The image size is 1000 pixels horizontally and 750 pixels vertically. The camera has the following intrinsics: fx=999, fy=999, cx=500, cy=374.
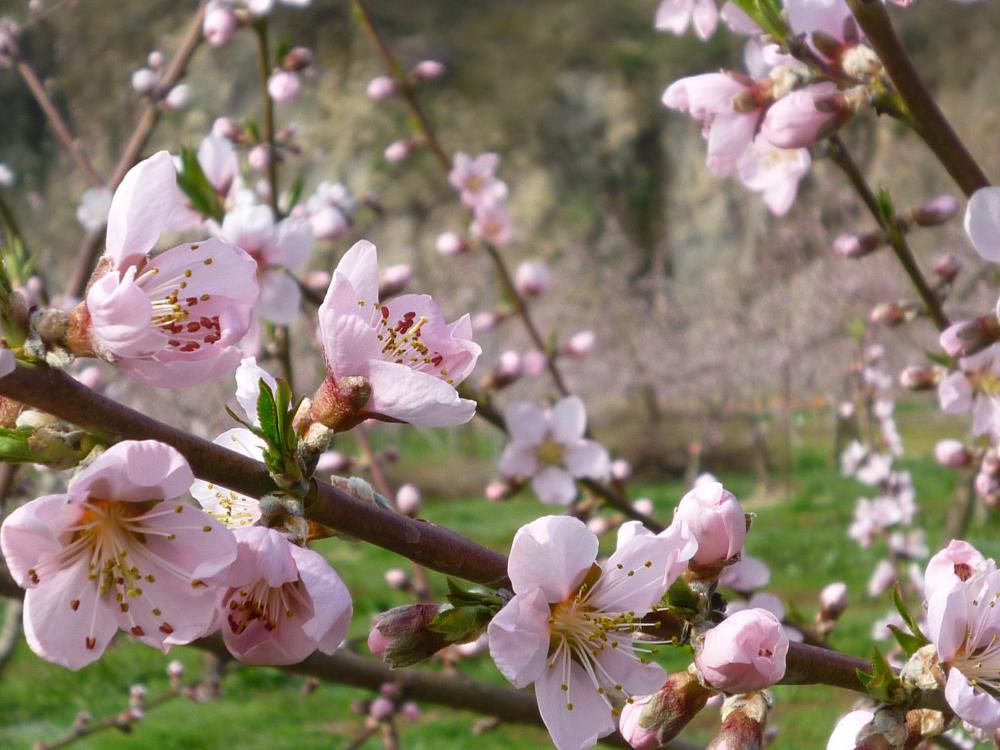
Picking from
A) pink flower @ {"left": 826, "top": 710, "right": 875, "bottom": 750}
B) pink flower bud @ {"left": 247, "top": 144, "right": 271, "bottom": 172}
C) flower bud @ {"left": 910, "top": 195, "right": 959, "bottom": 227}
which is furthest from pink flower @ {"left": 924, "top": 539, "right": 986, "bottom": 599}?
pink flower bud @ {"left": 247, "top": 144, "right": 271, "bottom": 172}

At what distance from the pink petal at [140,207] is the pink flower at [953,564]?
26.6 inches

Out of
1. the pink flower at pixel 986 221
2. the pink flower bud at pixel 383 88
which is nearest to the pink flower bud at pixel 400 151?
the pink flower bud at pixel 383 88

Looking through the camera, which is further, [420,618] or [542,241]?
[542,241]

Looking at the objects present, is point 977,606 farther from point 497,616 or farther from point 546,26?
point 546,26

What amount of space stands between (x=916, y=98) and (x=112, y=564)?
0.94m

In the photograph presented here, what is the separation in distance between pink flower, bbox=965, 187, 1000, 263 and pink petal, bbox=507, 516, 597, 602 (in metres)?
0.47

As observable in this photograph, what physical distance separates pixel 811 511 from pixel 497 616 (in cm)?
1064

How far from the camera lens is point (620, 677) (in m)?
0.80

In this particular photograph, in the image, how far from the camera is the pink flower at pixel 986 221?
917 millimetres

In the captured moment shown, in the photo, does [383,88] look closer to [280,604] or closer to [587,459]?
[587,459]

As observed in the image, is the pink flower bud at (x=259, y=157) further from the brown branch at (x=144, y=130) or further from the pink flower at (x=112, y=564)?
the pink flower at (x=112, y=564)

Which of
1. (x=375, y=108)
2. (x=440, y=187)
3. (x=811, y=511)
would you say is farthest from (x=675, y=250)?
(x=811, y=511)

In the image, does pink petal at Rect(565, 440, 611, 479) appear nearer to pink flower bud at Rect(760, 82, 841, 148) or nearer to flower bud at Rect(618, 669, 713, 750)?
pink flower bud at Rect(760, 82, 841, 148)

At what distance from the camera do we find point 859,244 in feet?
5.53
